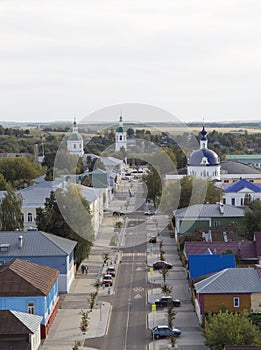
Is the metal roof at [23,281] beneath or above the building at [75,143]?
beneath

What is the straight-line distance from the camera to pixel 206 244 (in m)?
26.3

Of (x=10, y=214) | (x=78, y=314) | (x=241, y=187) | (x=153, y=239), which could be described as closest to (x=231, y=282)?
(x=78, y=314)

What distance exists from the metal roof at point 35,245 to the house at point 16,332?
20.0 feet

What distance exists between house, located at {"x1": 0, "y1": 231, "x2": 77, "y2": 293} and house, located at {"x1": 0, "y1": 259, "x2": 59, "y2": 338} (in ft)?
10.7

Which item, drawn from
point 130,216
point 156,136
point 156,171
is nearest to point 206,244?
point 130,216

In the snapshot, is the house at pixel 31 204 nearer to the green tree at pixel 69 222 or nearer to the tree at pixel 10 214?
the tree at pixel 10 214

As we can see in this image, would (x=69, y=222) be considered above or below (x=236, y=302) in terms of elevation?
above

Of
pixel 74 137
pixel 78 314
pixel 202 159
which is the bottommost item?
pixel 78 314

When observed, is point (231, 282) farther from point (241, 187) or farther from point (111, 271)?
point (241, 187)

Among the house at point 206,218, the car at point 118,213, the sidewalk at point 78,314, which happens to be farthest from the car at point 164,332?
the car at point 118,213

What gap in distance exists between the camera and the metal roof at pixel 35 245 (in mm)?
24016

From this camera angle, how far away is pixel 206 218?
32.4 metres

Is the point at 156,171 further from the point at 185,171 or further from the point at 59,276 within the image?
the point at 59,276

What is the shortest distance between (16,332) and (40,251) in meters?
6.95
